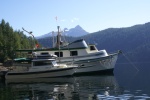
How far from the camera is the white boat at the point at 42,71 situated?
48281 millimetres

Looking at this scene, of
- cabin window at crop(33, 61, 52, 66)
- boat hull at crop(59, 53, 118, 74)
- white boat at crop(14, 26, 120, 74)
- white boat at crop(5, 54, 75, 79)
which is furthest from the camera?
white boat at crop(14, 26, 120, 74)

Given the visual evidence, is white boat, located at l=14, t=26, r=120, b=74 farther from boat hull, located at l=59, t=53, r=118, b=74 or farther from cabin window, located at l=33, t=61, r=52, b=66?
cabin window, located at l=33, t=61, r=52, b=66

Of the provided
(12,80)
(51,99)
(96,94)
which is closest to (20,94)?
(51,99)

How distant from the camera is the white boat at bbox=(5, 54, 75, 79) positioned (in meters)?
48.3

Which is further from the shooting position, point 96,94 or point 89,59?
point 89,59

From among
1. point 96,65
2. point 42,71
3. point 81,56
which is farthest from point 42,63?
point 96,65

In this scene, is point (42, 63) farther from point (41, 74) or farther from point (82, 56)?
point (82, 56)

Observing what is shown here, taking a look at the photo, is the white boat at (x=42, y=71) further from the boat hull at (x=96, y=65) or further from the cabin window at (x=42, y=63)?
the boat hull at (x=96, y=65)

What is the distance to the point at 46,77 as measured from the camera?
160 feet

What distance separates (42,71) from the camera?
158 feet

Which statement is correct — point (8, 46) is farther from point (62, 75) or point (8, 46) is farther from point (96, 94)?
point (96, 94)

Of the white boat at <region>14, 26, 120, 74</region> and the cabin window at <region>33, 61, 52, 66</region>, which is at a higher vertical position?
the white boat at <region>14, 26, 120, 74</region>

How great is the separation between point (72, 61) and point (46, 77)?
7.54 m

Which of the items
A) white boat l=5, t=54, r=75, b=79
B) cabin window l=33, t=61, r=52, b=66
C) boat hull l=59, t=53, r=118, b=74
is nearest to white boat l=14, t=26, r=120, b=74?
boat hull l=59, t=53, r=118, b=74
